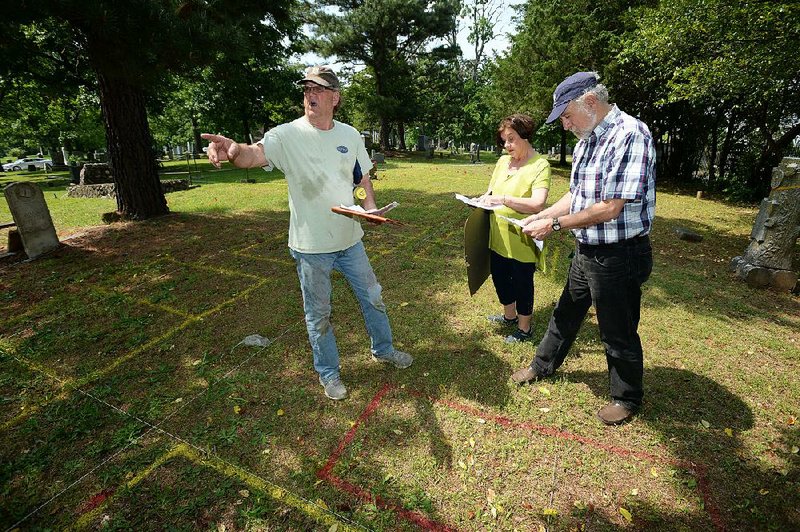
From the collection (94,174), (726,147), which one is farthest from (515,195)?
(94,174)

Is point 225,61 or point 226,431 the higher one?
point 225,61

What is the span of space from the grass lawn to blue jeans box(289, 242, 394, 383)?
17.6 inches

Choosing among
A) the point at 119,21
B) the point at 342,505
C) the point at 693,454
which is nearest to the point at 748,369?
the point at 693,454

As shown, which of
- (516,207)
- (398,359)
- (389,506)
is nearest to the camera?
(389,506)

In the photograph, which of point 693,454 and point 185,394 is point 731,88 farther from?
point 185,394

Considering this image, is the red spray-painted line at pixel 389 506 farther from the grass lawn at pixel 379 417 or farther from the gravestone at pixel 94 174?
the gravestone at pixel 94 174

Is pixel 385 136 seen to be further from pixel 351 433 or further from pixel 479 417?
pixel 351 433

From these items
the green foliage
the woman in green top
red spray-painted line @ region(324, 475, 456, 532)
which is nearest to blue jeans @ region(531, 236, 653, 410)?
the woman in green top

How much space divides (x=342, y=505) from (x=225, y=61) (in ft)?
27.2

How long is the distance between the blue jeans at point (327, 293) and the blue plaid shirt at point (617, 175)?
174cm

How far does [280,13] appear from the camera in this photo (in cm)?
877

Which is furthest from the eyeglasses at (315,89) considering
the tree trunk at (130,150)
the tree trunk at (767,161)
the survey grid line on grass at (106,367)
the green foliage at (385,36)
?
the green foliage at (385,36)

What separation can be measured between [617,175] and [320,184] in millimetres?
2031

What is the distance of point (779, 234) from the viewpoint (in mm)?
5961
